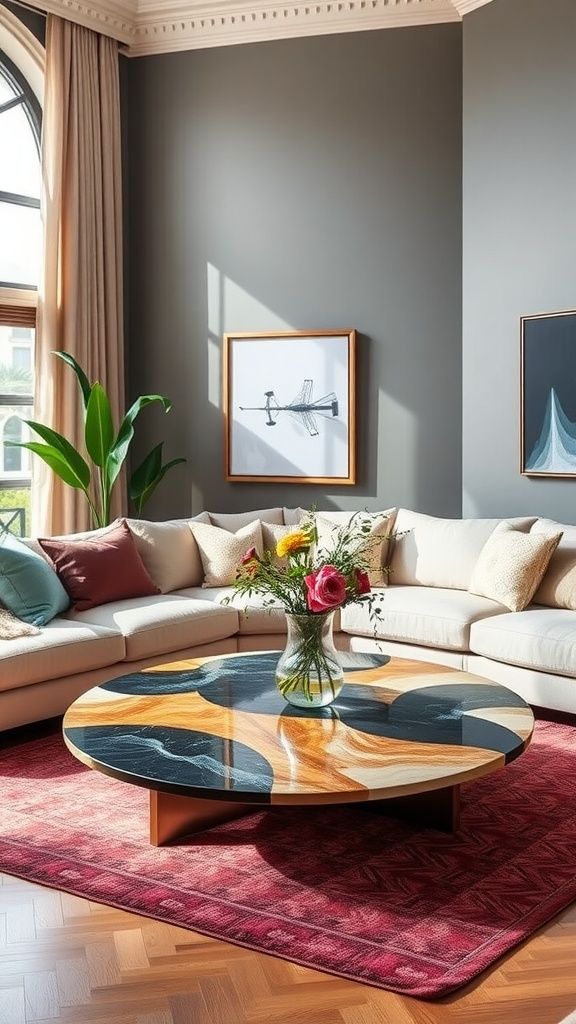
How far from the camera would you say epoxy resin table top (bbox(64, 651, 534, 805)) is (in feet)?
9.35

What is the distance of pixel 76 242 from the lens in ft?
21.4

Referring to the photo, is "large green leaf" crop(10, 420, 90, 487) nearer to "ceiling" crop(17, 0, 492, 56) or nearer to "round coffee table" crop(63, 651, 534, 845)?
"round coffee table" crop(63, 651, 534, 845)

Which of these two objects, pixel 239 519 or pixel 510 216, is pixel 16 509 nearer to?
pixel 239 519

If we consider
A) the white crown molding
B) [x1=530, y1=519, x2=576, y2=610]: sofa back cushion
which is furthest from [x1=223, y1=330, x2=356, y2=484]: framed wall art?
the white crown molding

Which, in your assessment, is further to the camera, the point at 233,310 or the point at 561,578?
the point at 233,310

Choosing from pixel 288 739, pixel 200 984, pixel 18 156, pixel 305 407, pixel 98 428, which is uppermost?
pixel 18 156

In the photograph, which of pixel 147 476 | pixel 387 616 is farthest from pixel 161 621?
pixel 147 476

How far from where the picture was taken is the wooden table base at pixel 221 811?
3236 mm

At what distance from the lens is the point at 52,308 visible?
6.44m

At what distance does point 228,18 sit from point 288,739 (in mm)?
5028

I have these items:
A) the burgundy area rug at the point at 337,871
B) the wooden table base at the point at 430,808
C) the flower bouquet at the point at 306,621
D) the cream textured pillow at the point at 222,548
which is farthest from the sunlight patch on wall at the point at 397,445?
the wooden table base at the point at 430,808

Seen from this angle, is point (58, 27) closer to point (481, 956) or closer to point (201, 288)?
point (201, 288)

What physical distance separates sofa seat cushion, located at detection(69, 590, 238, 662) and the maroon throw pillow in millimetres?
53

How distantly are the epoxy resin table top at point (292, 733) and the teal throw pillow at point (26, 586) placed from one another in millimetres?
873
